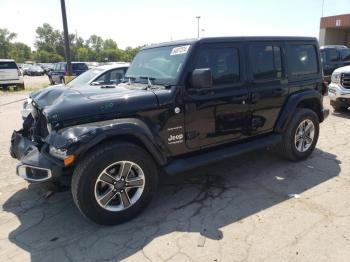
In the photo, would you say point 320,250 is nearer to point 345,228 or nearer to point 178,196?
point 345,228

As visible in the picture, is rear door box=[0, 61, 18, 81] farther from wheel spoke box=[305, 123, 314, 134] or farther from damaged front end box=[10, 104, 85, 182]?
wheel spoke box=[305, 123, 314, 134]

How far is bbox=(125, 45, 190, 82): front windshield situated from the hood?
40 cm

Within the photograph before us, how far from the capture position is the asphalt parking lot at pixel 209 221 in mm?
2949

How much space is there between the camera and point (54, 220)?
357cm

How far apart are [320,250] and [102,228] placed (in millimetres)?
2162

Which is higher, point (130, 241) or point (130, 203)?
point (130, 203)

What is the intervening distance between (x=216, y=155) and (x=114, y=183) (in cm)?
142

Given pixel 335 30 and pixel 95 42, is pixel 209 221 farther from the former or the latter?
pixel 95 42

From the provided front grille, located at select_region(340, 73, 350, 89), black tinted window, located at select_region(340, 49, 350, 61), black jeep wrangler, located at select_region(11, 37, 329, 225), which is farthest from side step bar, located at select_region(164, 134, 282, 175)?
black tinted window, located at select_region(340, 49, 350, 61)

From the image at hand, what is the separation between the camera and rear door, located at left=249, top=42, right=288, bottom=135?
4410 mm

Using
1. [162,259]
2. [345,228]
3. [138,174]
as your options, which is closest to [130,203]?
[138,174]

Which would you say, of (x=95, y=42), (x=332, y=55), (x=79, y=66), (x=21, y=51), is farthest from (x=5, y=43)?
(x=332, y=55)

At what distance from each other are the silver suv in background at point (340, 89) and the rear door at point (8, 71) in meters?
17.5

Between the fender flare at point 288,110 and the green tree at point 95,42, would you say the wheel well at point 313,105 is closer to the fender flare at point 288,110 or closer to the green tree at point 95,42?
the fender flare at point 288,110
